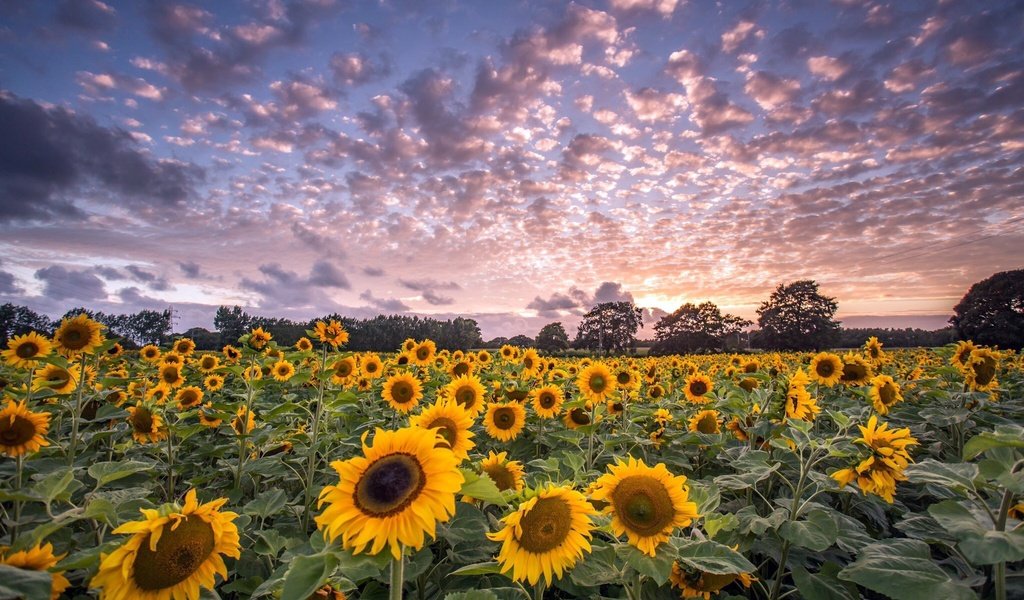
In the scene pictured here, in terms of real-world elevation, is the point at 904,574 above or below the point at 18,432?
below

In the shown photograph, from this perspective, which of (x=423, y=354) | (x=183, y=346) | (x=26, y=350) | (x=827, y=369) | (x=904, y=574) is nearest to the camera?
(x=904, y=574)

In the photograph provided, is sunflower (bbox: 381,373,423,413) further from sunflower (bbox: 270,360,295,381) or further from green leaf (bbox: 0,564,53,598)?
green leaf (bbox: 0,564,53,598)

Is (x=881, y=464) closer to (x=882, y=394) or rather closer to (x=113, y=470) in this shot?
(x=882, y=394)

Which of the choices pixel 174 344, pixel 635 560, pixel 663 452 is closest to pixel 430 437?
pixel 635 560

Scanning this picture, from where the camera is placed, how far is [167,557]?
2004 mm

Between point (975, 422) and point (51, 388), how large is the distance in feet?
37.9

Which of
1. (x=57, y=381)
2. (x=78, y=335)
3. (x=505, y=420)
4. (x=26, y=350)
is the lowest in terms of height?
(x=505, y=420)

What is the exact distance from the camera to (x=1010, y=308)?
43.7 meters

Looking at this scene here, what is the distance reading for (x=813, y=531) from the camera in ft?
9.09

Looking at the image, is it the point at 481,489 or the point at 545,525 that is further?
the point at 545,525

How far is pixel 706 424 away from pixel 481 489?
201 inches

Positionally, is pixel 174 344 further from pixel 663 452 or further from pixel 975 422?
pixel 975 422

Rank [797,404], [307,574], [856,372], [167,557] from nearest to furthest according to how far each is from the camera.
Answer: [307,574] < [167,557] < [797,404] < [856,372]

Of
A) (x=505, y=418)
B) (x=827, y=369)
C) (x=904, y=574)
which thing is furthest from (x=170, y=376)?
(x=827, y=369)
